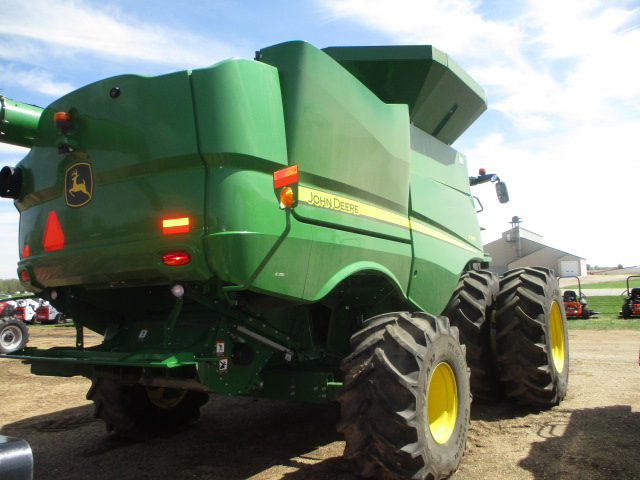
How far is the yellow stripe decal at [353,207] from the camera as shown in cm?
348

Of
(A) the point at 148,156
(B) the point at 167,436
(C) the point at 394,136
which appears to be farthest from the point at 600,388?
(A) the point at 148,156

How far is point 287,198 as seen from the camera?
10.7 feet

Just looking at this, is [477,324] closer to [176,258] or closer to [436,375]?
[436,375]

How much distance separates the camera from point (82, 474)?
4098 millimetres

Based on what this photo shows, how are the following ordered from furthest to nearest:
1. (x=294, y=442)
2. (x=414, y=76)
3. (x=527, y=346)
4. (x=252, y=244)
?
(x=527, y=346)
(x=414, y=76)
(x=294, y=442)
(x=252, y=244)

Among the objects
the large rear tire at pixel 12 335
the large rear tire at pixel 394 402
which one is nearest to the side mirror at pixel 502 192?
the large rear tire at pixel 394 402

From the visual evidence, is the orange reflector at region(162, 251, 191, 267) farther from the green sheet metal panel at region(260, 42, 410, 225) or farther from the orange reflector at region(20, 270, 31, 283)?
the orange reflector at region(20, 270, 31, 283)

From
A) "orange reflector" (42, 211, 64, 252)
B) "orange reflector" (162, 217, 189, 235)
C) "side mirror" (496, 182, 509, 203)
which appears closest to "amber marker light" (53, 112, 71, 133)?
"orange reflector" (42, 211, 64, 252)

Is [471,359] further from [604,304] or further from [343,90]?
[604,304]

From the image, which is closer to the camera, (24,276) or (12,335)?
(24,276)

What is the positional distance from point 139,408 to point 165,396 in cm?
31

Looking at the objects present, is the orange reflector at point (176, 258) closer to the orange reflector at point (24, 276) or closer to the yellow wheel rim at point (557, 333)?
the orange reflector at point (24, 276)

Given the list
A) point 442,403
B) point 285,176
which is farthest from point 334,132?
point 442,403

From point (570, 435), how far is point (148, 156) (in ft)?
13.3
